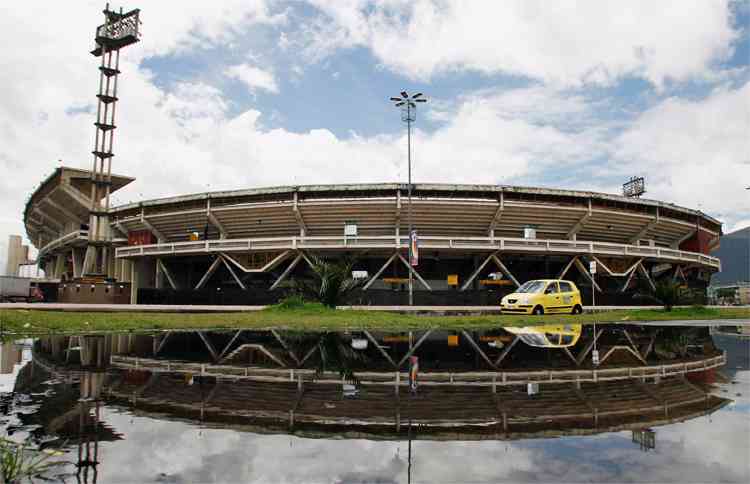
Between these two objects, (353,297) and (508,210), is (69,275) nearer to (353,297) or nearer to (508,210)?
(353,297)

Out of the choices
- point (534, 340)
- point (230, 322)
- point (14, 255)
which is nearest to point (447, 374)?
point (534, 340)

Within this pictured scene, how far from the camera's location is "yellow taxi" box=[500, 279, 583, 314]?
67.7ft

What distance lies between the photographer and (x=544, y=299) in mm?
20875

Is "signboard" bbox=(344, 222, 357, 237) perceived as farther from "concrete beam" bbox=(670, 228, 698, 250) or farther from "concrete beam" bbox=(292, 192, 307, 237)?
"concrete beam" bbox=(670, 228, 698, 250)

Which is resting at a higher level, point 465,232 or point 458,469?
point 465,232

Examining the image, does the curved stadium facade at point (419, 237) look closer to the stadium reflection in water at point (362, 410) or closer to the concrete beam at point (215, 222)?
the concrete beam at point (215, 222)

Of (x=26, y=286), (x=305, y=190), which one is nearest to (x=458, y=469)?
(x=305, y=190)

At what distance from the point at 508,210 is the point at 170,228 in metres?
24.5

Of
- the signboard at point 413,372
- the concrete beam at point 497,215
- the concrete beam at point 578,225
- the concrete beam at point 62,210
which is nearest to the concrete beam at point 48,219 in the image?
the concrete beam at point 62,210

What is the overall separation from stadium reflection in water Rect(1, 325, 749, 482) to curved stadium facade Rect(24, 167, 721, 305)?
19915mm

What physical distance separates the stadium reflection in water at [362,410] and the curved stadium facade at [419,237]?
1992 centimetres

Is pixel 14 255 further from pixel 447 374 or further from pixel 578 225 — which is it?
pixel 447 374

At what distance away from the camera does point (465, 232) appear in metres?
33.5

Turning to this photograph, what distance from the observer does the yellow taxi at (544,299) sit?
20.6 metres
